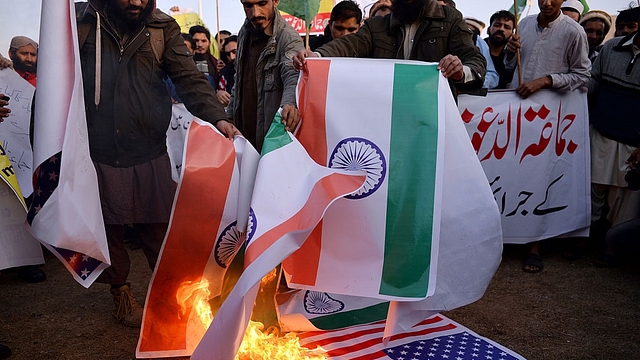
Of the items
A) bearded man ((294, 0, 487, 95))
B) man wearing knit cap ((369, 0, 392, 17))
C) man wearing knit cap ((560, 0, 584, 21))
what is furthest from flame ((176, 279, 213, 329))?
man wearing knit cap ((560, 0, 584, 21))

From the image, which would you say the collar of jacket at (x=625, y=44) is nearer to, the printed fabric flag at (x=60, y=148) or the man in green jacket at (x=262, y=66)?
the man in green jacket at (x=262, y=66)

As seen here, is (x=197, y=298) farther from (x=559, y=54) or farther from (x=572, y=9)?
(x=572, y=9)

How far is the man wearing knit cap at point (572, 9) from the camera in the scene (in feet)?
21.1

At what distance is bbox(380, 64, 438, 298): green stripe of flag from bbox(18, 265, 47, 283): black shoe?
10.2 ft

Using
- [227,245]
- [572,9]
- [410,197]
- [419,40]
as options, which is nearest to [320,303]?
[227,245]

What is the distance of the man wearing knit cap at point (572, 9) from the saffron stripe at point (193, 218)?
5186mm

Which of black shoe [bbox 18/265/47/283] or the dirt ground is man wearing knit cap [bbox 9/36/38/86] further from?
black shoe [bbox 18/265/47/283]

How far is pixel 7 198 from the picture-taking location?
320 cm

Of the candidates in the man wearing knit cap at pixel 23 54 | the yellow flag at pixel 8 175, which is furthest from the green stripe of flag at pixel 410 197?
the yellow flag at pixel 8 175

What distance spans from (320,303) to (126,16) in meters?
1.91

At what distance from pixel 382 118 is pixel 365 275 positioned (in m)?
0.77

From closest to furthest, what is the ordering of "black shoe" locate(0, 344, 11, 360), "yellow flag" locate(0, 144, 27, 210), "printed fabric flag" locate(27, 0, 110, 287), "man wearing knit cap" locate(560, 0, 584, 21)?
"printed fabric flag" locate(27, 0, 110, 287)
"black shoe" locate(0, 344, 11, 360)
"yellow flag" locate(0, 144, 27, 210)
"man wearing knit cap" locate(560, 0, 584, 21)

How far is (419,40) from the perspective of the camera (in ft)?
11.1

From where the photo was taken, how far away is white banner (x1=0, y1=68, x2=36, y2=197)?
3.66 meters
